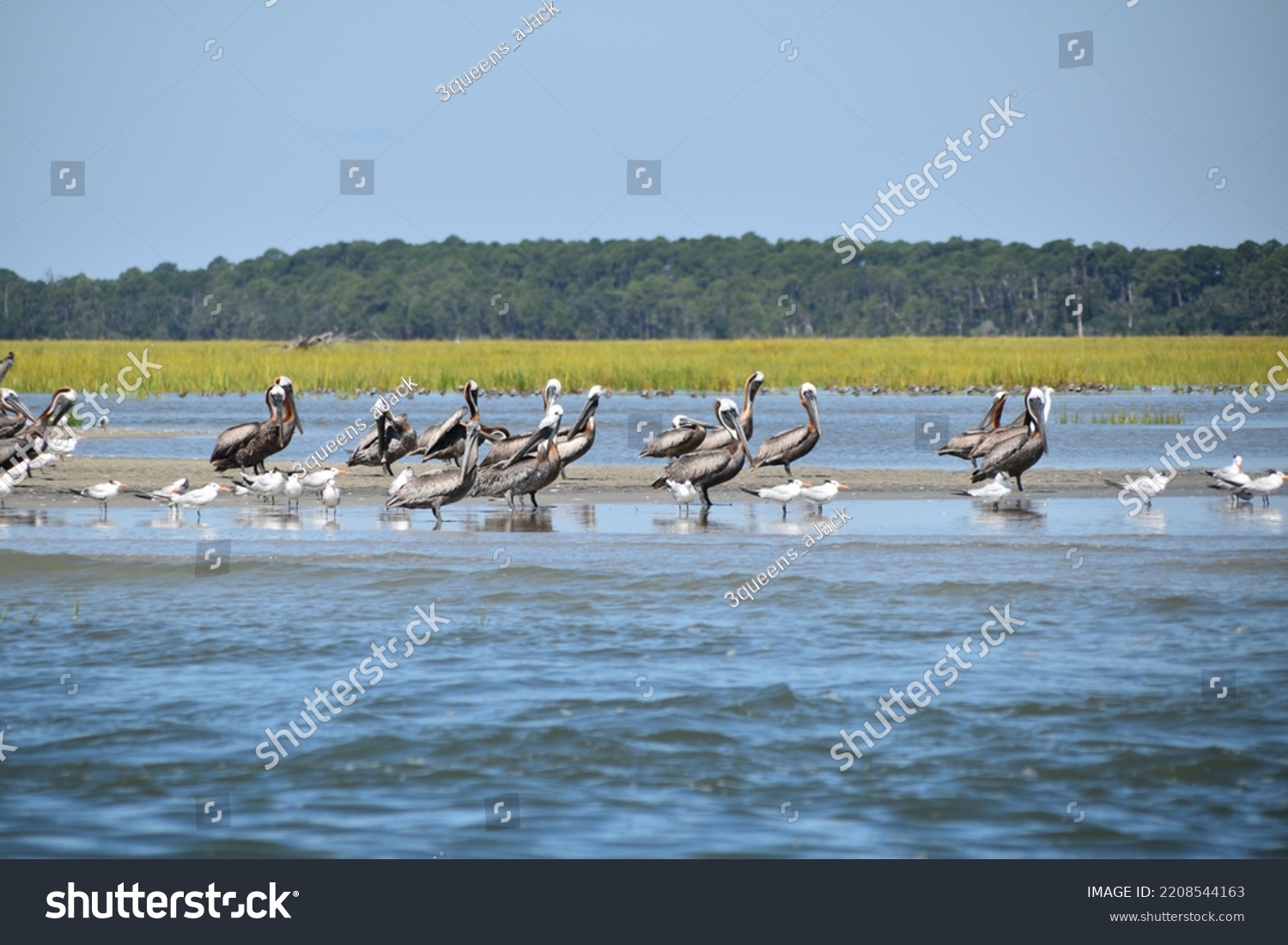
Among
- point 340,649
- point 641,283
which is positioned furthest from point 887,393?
point 641,283

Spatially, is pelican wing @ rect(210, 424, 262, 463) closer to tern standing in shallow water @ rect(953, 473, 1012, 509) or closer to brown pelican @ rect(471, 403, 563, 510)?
brown pelican @ rect(471, 403, 563, 510)

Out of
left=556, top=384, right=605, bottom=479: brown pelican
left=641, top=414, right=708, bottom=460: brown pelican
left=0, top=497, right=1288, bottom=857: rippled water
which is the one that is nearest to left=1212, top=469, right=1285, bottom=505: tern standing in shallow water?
left=0, top=497, right=1288, bottom=857: rippled water

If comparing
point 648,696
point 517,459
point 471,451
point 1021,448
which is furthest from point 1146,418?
point 648,696

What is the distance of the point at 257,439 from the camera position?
17.8 m

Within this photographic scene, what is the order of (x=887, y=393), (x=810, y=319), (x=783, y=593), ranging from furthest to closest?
(x=810, y=319) < (x=887, y=393) < (x=783, y=593)

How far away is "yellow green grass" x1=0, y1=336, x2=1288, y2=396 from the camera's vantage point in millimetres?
40312

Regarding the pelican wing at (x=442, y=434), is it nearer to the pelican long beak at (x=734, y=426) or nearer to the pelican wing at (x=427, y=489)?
the pelican wing at (x=427, y=489)

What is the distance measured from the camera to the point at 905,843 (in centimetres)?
600

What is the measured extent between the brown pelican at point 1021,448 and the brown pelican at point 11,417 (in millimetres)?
10975

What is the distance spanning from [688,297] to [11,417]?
8990 centimetres

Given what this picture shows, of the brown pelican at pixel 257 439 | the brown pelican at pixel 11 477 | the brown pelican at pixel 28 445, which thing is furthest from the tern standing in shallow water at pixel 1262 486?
the brown pelican at pixel 28 445

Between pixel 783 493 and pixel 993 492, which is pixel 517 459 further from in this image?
pixel 993 492
